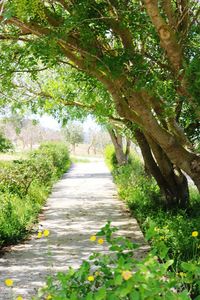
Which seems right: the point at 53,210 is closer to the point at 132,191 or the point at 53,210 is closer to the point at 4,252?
the point at 132,191

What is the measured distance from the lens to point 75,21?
586cm

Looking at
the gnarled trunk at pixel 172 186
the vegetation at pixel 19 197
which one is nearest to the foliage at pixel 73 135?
the vegetation at pixel 19 197

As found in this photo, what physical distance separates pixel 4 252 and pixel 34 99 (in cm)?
569

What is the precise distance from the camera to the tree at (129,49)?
233 inches

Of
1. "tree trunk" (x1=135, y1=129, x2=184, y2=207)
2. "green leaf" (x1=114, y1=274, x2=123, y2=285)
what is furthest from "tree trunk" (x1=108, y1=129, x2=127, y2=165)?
"green leaf" (x1=114, y1=274, x2=123, y2=285)

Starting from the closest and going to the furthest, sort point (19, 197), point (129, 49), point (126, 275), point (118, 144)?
point (126, 275) < point (129, 49) < point (19, 197) < point (118, 144)

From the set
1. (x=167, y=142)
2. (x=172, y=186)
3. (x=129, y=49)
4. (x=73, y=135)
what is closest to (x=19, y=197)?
(x=172, y=186)

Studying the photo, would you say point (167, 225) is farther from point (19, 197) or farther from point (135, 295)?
point (135, 295)

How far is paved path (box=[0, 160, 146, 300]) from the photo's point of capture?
7.05 metres

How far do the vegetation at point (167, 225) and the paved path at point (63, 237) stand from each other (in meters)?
0.44

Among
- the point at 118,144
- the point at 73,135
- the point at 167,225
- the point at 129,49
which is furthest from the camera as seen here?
the point at 73,135

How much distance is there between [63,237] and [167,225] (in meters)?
2.19

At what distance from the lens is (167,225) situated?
29.3 feet

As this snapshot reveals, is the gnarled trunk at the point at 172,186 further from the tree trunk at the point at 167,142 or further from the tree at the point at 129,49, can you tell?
the tree trunk at the point at 167,142
